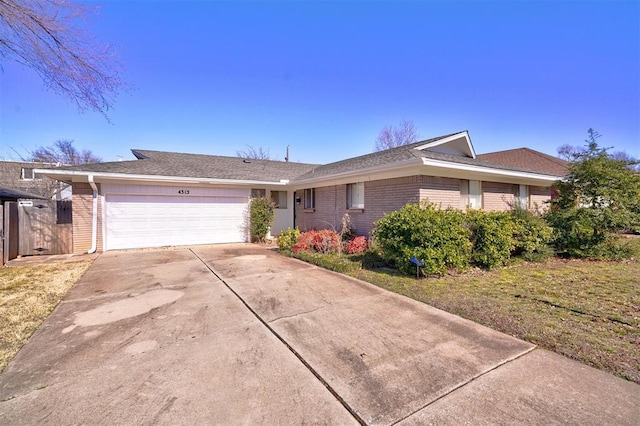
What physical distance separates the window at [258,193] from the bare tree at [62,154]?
82.3 feet

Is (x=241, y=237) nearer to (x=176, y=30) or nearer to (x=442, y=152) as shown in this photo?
(x=176, y=30)

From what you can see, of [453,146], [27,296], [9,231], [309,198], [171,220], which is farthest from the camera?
[309,198]

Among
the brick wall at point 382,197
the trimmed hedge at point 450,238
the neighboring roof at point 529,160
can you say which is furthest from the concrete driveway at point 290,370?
the neighboring roof at point 529,160

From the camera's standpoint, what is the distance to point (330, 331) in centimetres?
365

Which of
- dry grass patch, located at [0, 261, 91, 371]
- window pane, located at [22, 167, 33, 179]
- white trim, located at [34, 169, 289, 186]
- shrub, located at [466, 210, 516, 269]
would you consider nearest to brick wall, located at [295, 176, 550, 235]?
shrub, located at [466, 210, 516, 269]

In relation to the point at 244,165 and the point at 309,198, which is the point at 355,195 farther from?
the point at 244,165

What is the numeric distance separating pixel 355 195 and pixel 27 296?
9.34m

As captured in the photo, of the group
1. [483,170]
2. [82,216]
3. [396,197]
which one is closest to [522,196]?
[483,170]

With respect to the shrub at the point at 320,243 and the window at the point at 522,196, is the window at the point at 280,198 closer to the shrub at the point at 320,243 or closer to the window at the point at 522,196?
the shrub at the point at 320,243

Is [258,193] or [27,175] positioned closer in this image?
[258,193]

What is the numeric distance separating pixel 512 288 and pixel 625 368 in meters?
2.83

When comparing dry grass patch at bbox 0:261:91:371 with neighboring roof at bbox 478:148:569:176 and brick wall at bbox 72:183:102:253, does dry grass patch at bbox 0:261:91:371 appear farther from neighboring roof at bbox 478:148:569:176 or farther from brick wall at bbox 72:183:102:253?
neighboring roof at bbox 478:148:569:176

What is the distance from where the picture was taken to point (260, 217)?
12531mm

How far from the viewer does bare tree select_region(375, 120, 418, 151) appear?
3012 cm
